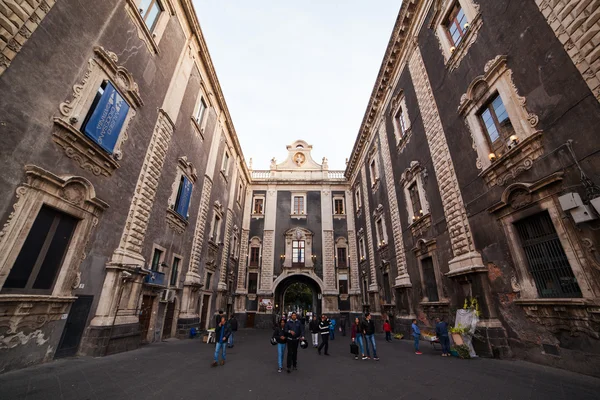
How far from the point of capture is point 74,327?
7.56m

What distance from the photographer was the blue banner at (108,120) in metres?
8.07

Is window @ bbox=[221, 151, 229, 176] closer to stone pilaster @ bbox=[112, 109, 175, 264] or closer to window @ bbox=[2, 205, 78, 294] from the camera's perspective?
stone pilaster @ bbox=[112, 109, 175, 264]

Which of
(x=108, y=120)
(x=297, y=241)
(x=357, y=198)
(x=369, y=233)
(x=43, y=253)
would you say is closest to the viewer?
(x=43, y=253)

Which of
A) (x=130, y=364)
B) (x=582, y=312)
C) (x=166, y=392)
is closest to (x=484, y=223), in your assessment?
(x=582, y=312)

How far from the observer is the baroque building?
19.6ft

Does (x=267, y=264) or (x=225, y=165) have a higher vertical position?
(x=225, y=165)

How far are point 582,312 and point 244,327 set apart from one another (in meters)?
23.1

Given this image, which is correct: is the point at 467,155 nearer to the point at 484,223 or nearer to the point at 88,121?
the point at 484,223

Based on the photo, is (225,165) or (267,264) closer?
(225,165)

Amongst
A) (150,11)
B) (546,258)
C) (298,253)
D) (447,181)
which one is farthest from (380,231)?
(150,11)

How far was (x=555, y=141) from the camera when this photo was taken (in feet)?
21.2

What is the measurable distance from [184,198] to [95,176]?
18.8ft

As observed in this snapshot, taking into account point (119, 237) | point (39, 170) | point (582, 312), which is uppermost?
point (39, 170)

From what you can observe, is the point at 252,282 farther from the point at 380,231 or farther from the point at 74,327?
the point at 74,327
